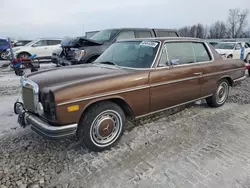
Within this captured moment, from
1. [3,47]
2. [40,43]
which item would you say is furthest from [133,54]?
[3,47]

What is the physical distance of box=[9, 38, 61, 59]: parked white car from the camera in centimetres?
1384

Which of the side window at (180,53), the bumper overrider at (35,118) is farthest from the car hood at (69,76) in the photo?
the side window at (180,53)

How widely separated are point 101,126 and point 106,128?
10 centimetres

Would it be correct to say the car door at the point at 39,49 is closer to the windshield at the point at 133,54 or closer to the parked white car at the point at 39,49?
the parked white car at the point at 39,49

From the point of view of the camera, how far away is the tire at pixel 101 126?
10.1 ft

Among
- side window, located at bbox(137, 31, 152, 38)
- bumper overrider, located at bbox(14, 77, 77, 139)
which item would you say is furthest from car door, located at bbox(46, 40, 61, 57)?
bumper overrider, located at bbox(14, 77, 77, 139)

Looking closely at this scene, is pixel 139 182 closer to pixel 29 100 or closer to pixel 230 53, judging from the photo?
pixel 29 100

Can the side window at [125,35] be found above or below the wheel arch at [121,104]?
above

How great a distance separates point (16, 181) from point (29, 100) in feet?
3.72

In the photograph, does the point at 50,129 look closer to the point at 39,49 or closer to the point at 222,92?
the point at 222,92

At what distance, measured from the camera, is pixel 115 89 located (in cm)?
324

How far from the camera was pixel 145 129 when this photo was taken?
401cm

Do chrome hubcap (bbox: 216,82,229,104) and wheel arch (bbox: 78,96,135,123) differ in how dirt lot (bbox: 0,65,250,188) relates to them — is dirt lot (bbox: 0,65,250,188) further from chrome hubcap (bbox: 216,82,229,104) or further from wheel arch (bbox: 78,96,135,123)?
chrome hubcap (bbox: 216,82,229,104)

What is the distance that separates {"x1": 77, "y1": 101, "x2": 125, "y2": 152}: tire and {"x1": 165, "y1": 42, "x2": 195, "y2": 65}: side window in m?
1.42
